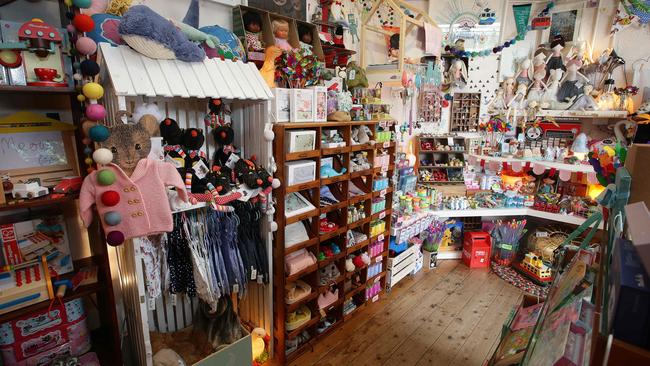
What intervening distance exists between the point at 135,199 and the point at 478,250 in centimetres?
371

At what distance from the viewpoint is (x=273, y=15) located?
2350 millimetres

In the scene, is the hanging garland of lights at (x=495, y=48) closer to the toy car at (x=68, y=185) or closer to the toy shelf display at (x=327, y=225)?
the toy shelf display at (x=327, y=225)

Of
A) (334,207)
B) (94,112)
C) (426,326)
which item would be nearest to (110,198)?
(94,112)

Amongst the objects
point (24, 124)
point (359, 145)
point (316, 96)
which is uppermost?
point (316, 96)

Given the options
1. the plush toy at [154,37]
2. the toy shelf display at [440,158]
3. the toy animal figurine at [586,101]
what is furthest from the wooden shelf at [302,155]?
the toy animal figurine at [586,101]

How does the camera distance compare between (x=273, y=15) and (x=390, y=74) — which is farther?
(x=390, y=74)

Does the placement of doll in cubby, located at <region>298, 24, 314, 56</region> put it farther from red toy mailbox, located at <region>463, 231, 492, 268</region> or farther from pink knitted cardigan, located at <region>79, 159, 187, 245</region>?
red toy mailbox, located at <region>463, 231, 492, 268</region>

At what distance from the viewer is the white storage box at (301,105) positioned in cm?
214

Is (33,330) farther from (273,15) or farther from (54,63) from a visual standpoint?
(273,15)

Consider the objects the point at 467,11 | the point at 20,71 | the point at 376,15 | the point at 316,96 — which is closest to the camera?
the point at 20,71

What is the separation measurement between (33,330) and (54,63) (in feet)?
3.98

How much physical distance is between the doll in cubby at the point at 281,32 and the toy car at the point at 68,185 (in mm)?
1497

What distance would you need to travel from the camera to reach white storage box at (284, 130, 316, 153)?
2.14 m

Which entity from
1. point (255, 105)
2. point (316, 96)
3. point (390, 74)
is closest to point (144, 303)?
point (255, 105)
